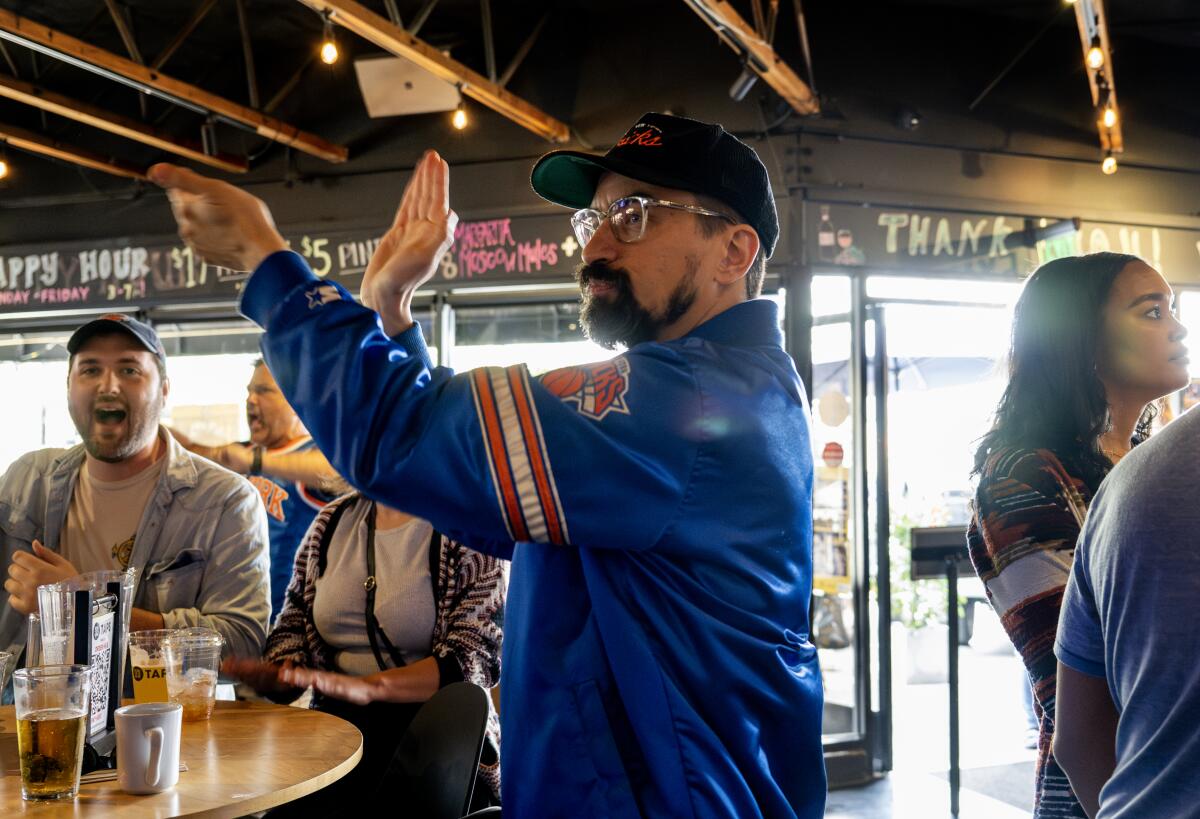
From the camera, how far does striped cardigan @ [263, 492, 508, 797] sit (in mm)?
2547

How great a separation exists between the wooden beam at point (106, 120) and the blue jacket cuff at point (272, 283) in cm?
442

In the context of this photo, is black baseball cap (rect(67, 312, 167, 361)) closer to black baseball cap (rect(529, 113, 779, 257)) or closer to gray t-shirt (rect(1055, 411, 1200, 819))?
black baseball cap (rect(529, 113, 779, 257))

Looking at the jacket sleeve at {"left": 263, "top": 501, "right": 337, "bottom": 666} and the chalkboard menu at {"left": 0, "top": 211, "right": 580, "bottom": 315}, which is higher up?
the chalkboard menu at {"left": 0, "top": 211, "right": 580, "bottom": 315}

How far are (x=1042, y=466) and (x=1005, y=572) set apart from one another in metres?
0.19

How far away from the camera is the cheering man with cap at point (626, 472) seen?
1.05 metres

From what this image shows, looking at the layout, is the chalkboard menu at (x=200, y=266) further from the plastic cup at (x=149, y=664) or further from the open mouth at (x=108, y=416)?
the plastic cup at (x=149, y=664)

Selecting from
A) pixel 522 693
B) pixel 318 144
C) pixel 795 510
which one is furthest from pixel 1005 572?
pixel 318 144

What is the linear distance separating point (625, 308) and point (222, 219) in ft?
1.61

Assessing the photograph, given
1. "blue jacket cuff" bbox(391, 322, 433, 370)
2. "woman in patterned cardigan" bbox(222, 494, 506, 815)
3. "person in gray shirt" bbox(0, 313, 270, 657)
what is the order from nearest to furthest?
"blue jacket cuff" bbox(391, 322, 433, 370) → "woman in patterned cardigan" bbox(222, 494, 506, 815) → "person in gray shirt" bbox(0, 313, 270, 657)

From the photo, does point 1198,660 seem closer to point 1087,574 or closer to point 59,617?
point 1087,574

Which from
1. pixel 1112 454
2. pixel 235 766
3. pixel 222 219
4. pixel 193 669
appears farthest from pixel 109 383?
pixel 1112 454

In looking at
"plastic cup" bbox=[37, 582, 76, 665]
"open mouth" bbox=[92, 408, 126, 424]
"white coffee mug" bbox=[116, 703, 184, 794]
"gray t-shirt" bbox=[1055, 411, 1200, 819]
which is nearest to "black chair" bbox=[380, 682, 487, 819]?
"white coffee mug" bbox=[116, 703, 184, 794]

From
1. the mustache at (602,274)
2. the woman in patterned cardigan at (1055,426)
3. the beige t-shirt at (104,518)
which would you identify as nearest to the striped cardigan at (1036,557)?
the woman in patterned cardigan at (1055,426)

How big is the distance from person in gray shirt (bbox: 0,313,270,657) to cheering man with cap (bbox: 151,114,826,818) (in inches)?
59.5
